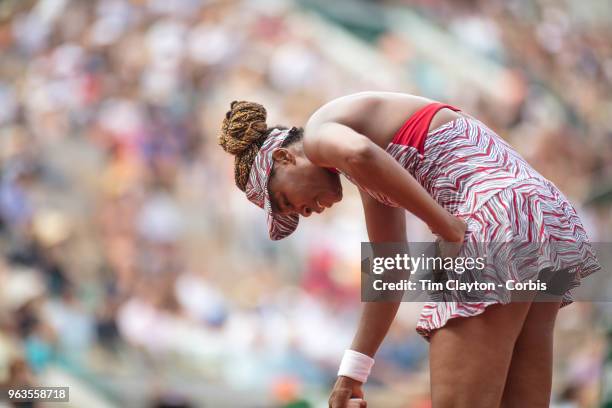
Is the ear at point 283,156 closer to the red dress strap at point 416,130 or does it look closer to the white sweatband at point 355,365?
the red dress strap at point 416,130

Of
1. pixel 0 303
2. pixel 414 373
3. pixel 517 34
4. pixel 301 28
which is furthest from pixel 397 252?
pixel 517 34

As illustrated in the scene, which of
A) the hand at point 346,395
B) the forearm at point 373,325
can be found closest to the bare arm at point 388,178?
the forearm at point 373,325

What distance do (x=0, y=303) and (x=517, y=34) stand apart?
4.46 m

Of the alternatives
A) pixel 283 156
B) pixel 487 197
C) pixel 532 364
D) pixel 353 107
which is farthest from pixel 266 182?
pixel 532 364

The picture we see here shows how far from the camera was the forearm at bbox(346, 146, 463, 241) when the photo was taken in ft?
5.19

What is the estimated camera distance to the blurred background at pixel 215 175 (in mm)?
5500

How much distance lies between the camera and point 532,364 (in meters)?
1.81

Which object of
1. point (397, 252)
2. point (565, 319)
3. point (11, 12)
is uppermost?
point (11, 12)

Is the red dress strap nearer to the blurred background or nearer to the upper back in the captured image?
the upper back

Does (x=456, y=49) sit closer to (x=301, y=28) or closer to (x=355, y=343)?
(x=301, y=28)

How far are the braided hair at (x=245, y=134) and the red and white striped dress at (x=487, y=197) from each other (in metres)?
0.31

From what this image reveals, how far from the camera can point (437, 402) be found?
1636 mm

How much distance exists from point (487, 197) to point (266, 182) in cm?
49

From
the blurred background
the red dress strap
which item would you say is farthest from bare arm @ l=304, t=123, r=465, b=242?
the blurred background
